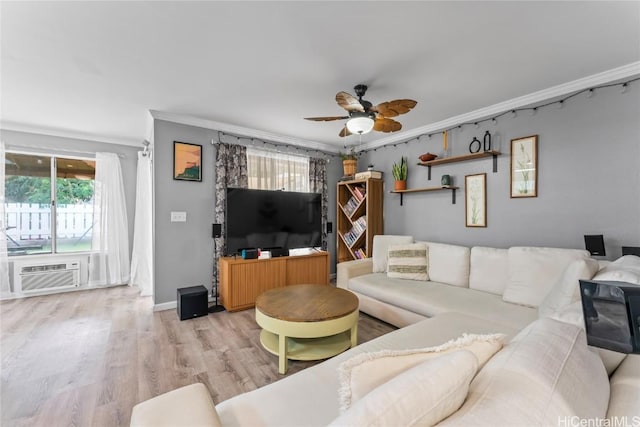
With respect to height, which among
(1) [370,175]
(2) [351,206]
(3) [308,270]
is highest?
(1) [370,175]

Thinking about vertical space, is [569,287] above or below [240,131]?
below

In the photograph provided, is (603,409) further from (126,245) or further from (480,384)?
(126,245)

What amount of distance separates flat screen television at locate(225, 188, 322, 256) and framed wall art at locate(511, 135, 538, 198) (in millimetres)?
2524

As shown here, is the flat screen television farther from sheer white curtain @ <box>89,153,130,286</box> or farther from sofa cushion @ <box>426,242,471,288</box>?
sheer white curtain @ <box>89,153,130,286</box>

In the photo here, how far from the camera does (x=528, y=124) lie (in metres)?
2.83

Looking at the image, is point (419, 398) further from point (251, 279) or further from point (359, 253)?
point (359, 253)

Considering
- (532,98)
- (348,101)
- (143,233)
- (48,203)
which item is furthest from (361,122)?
(48,203)

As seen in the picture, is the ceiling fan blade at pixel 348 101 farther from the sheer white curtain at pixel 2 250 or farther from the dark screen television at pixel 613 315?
the sheer white curtain at pixel 2 250

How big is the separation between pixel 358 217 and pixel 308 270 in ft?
4.24

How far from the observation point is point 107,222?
448 cm

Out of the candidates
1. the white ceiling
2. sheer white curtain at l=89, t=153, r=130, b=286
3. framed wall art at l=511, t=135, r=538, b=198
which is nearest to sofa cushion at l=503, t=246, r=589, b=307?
framed wall art at l=511, t=135, r=538, b=198

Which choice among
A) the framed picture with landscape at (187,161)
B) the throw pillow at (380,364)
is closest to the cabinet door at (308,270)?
the framed picture with landscape at (187,161)

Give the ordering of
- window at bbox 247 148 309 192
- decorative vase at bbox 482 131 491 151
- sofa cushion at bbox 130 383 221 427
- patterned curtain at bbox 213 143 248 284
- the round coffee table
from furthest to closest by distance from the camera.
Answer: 1. window at bbox 247 148 309 192
2. patterned curtain at bbox 213 143 248 284
3. decorative vase at bbox 482 131 491 151
4. the round coffee table
5. sofa cushion at bbox 130 383 221 427

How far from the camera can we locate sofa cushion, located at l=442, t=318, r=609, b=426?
612mm
